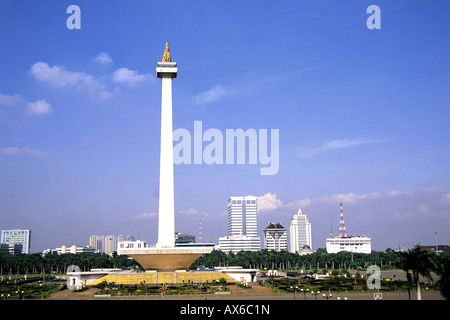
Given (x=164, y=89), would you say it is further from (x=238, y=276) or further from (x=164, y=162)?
(x=238, y=276)

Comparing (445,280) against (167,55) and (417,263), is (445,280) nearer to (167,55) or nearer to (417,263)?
(417,263)

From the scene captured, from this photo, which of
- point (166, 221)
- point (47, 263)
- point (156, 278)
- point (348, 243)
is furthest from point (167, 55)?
point (348, 243)

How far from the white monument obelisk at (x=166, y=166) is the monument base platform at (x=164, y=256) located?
305cm

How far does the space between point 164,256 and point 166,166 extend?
12949 mm

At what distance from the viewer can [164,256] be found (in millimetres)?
54812

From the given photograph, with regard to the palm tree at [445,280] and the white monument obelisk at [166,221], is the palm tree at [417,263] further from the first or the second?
the white monument obelisk at [166,221]

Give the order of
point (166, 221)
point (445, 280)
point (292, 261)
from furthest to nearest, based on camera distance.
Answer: point (292, 261) < point (166, 221) < point (445, 280)

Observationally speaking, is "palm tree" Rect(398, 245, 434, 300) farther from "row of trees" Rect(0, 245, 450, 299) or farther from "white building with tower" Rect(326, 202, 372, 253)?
"white building with tower" Rect(326, 202, 372, 253)

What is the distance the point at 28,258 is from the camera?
93.1 metres

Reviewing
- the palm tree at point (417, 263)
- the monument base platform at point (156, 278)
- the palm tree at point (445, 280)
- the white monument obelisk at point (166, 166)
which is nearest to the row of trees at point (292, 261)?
the white monument obelisk at point (166, 166)

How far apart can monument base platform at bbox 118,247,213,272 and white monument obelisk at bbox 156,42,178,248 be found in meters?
3.05

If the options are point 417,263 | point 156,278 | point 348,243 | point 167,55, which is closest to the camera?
point 417,263

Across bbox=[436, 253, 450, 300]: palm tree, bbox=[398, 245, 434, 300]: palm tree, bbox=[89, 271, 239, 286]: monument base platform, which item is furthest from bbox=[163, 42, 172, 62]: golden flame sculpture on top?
bbox=[436, 253, 450, 300]: palm tree
